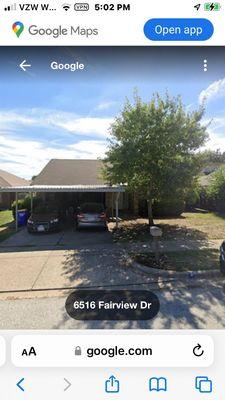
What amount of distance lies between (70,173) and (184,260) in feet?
43.0

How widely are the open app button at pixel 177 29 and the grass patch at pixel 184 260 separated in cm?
443

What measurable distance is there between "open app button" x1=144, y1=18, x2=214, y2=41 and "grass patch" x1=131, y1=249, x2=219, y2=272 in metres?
4.43

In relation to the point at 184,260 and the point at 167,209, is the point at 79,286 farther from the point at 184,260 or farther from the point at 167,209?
the point at 167,209

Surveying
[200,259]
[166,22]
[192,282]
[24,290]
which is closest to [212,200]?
[200,259]

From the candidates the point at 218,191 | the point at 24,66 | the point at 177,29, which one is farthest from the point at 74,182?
the point at 177,29

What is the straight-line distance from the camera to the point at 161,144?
27.4 ft
